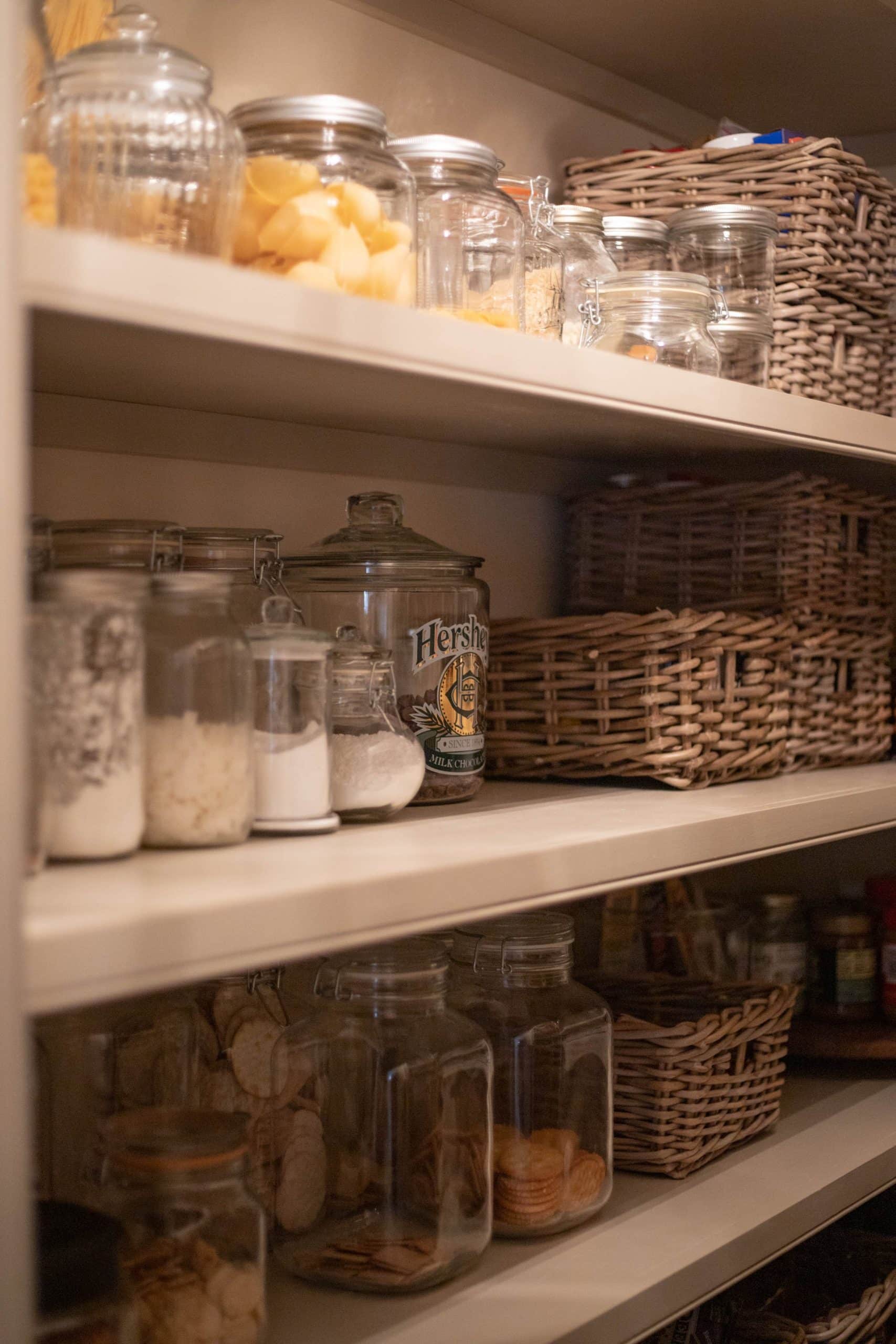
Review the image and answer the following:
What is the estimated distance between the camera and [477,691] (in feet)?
3.92

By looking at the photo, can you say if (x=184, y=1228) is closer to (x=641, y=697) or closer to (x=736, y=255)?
(x=641, y=697)

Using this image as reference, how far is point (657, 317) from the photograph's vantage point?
4.02 feet

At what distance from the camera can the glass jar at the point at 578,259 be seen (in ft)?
4.18

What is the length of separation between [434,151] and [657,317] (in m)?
0.28

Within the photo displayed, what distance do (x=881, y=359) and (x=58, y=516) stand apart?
95 centimetres

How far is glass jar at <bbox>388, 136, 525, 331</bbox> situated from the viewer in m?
1.07

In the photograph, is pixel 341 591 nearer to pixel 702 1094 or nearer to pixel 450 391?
pixel 450 391

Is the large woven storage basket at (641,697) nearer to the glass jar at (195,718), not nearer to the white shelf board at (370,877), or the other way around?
the white shelf board at (370,877)

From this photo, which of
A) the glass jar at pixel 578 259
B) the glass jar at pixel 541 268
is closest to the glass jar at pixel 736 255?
the glass jar at pixel 578 259

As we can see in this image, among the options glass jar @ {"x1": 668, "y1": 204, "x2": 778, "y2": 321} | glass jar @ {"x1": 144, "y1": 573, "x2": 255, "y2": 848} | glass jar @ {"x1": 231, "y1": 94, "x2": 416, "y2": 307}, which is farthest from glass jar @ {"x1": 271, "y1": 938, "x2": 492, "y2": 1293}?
glass jar @ {"x1": 668, "y1": 204, "x2": 778, "y2": 321}

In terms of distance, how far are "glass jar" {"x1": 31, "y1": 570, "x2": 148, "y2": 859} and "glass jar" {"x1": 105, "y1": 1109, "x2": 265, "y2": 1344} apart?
215 millimetres

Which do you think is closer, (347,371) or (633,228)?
(347,371)

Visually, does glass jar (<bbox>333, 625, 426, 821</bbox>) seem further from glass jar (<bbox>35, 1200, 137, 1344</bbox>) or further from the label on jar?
glass jar (<bbox>35, 1200, 137, 1344</bbox>)

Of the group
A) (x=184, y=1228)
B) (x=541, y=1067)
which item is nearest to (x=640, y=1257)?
(x=541, y=1067)
